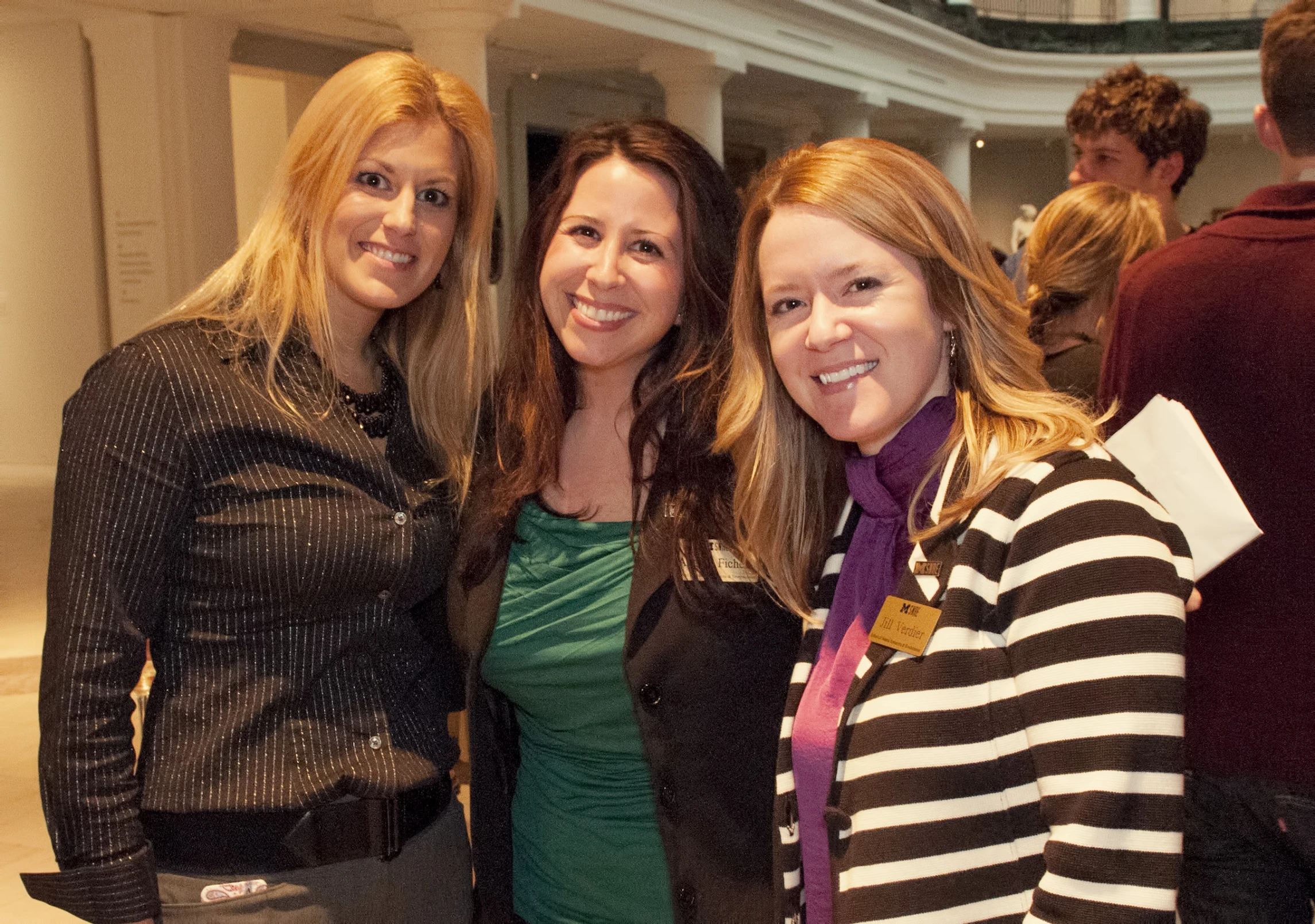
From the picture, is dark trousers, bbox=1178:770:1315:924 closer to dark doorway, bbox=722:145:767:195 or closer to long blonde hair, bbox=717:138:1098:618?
long blonde hair, bbox=717:138:1098:618

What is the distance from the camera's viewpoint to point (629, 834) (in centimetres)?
186

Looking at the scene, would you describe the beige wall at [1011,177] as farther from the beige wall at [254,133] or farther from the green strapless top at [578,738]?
the green strapless top at [578,738]

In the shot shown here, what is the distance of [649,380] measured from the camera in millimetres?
2145

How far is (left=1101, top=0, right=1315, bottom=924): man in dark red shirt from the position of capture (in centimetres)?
176

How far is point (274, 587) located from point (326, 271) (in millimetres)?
559

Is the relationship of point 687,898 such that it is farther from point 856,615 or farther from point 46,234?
point 46,234

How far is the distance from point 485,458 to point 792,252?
85cm

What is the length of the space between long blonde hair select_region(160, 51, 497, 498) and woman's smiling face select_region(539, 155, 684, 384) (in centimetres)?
21

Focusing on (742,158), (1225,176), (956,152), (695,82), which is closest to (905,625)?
(695,82)

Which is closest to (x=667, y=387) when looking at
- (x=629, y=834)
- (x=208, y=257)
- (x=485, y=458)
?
(x=485, y=458)

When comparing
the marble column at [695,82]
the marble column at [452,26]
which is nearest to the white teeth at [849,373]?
the marble column at [452,26]

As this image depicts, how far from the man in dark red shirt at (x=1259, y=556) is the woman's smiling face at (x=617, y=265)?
82cm

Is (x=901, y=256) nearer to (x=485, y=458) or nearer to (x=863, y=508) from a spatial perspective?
(x=863, y=508)

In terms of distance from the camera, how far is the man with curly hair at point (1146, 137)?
12.2 ft
